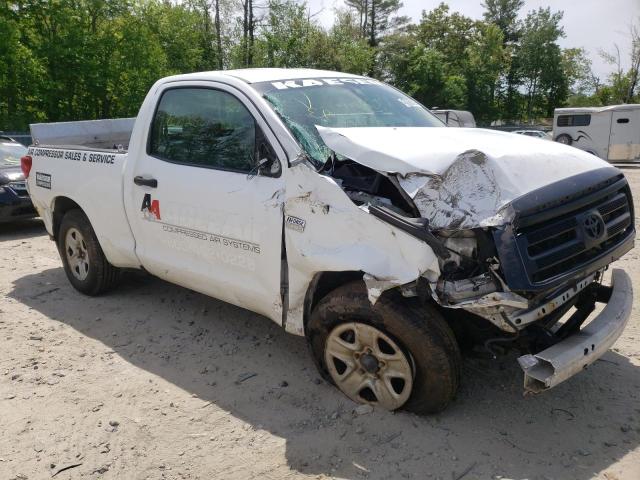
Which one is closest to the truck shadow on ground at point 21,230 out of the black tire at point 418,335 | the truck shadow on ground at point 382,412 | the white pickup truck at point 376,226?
the truck shadow on ground at point 382,412

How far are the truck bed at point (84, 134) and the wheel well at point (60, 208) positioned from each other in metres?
0.52

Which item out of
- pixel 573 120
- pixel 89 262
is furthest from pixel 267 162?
pixel 573 120

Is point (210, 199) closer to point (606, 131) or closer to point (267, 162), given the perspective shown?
point (267, 162)

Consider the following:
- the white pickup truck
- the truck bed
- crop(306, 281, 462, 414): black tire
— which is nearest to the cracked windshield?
the white pickup truck

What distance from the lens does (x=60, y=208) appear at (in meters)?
5.29

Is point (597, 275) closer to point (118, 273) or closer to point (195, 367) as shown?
point (195, 367)

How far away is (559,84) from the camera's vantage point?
45000 millimetres

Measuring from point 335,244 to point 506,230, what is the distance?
89cm

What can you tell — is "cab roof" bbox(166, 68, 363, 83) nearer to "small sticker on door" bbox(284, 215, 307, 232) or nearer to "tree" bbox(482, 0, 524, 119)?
"small sticker on door" bbox(284, 215, 307, 232)

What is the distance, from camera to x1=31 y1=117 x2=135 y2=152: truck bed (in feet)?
18.1

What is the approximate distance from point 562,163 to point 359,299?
140cm

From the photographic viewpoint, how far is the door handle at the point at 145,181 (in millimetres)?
4027

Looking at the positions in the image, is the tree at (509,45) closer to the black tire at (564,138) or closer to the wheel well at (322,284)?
the black tire at (564,138)

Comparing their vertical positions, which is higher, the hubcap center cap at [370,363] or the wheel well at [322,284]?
the wheel well at [322,284]
